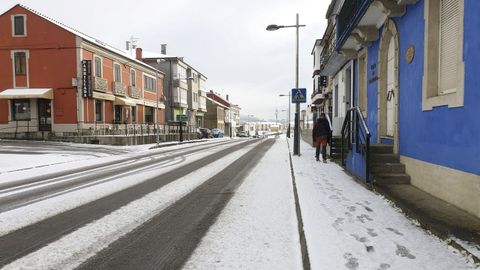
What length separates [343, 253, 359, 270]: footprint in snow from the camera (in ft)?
11.0

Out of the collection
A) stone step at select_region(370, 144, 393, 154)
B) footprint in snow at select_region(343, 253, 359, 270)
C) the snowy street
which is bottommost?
the snowy street

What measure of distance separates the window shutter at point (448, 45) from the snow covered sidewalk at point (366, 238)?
2.34 m

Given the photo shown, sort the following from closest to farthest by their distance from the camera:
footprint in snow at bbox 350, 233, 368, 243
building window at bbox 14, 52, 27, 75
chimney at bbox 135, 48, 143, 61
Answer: footprint in snow at bbox 350, 233, 368, 243
building window at bbox 14, 52, 27, 75
chimney at bbox 135, 48, 143, 61

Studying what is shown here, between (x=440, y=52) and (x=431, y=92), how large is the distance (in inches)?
28.8

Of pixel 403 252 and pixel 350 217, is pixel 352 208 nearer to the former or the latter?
pixel 350 217

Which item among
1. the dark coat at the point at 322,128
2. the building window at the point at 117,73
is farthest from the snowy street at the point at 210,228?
the building window at the point at 117,73

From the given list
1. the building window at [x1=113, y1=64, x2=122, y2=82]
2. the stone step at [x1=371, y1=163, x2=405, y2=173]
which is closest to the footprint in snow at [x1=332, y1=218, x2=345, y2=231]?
the stone step at [x1=371, y1=163, x2=405, y2=173]

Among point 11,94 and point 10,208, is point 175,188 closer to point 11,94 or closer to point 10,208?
point 10,208

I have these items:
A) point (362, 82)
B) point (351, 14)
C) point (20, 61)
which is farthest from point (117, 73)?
point (351, 14)

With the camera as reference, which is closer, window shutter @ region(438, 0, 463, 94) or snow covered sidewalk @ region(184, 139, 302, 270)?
snow covered sidewalk @ region(184, 139, 302, 270)

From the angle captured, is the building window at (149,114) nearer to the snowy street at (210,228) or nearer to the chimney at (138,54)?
the chimney at (138,54)

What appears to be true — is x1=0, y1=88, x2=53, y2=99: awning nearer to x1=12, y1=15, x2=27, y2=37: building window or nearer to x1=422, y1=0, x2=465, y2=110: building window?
x1=12, y1=15, x2=27, y2=37: building window

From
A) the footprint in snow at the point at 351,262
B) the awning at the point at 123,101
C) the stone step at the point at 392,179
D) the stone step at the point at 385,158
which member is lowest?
the footprint in snow at the point at 351,262

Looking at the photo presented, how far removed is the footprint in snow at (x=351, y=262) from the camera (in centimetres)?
336
